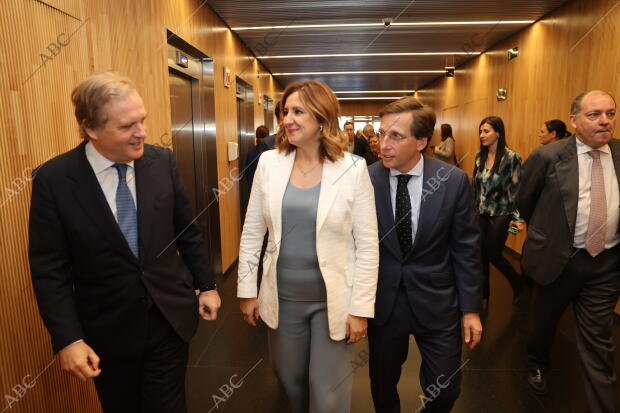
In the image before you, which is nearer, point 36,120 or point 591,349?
point 36,120

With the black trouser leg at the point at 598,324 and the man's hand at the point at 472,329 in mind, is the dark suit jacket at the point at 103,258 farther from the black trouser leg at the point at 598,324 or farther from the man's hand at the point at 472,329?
the black trouser leg at the point at 598,324

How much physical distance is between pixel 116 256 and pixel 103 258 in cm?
4

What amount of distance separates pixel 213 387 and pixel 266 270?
1.55 meters

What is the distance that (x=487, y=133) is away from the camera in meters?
4.15

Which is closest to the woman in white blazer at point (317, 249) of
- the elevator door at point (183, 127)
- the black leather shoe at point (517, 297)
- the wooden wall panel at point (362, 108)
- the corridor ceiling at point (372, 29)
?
the elevator door at point (183, 127)

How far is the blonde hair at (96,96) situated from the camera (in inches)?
58.0

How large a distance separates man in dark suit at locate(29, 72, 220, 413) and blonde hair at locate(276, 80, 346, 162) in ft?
2.01

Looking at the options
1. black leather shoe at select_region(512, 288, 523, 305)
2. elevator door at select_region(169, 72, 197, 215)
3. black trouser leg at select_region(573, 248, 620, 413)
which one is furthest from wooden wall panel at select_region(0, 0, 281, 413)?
black leather shoe at select_region(512, 288, 523, 305)

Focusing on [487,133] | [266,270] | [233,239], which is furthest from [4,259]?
[233,239]

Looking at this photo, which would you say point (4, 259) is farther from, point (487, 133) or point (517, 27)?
point (517, 27)

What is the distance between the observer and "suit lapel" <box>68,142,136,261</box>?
1.52 meters

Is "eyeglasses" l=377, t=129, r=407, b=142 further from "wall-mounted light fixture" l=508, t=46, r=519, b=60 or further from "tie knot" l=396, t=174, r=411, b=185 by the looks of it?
"wall-mounted light fixture" l=508, t=46, r=519, b=60

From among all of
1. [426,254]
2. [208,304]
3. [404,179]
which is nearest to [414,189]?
[404,179]

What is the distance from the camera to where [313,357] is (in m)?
1.86
